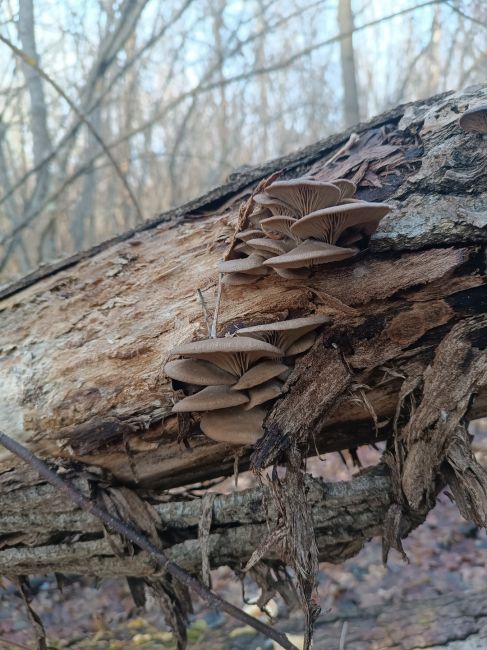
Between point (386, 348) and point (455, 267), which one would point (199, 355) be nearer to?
point (386, 348)

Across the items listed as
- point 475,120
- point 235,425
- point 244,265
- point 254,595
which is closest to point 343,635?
point 254,595

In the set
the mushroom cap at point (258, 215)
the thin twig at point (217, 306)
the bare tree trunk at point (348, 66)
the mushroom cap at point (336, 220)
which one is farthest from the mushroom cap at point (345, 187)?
the bare tree trunk at point (348, 66)

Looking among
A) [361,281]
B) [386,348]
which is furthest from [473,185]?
[386,348]

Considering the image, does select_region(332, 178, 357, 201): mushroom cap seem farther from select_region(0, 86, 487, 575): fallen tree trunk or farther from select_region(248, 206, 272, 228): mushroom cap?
select_region(248, 206, 272, 228): mushroom cap

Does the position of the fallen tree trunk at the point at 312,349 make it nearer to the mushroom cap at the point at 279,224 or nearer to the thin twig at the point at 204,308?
the thin twig at the point at 204,308

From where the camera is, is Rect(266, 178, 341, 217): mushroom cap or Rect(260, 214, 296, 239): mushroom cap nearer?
Rect(266, 178, 341, 217): mushroom cap

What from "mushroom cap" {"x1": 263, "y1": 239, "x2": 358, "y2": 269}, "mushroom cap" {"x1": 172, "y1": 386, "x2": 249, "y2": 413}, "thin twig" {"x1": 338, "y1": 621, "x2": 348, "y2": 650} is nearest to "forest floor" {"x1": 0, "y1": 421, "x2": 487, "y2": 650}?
"thin twig" {"x1": 338, "y1": 621, "x2": 348, "y2": 650}
